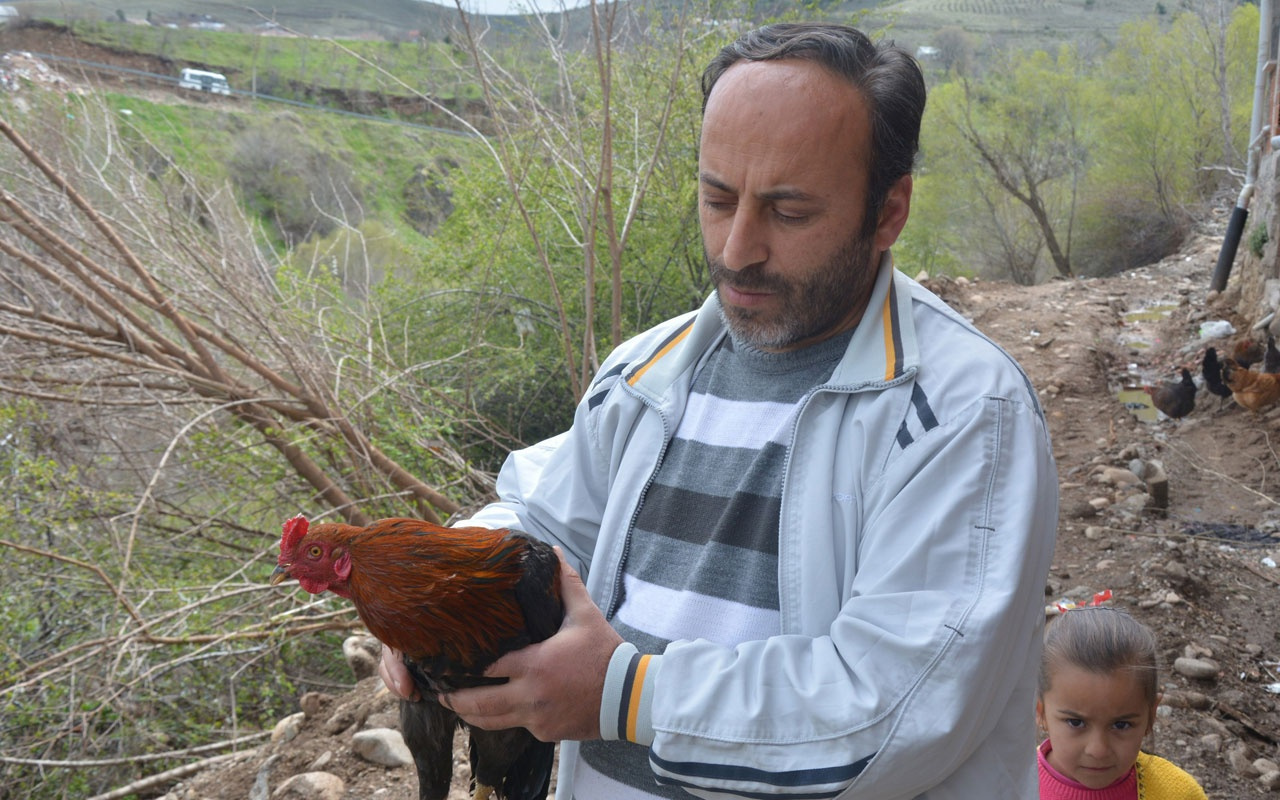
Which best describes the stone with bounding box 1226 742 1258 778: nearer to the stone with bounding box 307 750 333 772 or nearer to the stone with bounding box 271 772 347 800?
the stone with bounding box 271 772 347 800

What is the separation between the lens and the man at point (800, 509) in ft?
3.83

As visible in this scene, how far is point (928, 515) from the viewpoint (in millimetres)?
1208

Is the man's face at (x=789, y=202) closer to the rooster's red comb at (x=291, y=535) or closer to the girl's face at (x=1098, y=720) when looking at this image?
the rooster's red comb at (x=291, y=535)

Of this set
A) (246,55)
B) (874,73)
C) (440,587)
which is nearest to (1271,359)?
(874,73)

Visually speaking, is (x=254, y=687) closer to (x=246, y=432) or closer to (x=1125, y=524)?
(x=246, y=432)

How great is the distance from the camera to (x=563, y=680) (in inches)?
52.1

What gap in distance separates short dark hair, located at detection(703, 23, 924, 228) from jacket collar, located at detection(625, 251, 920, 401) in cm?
15

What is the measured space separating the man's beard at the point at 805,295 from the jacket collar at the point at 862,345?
4cm

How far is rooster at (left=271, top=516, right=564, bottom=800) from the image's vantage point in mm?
1738

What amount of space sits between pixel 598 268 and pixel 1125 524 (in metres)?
4.77

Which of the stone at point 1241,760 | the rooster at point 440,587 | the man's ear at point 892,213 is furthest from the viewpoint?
the stone at point 1241,760

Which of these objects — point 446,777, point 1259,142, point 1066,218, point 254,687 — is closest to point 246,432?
point 254,687

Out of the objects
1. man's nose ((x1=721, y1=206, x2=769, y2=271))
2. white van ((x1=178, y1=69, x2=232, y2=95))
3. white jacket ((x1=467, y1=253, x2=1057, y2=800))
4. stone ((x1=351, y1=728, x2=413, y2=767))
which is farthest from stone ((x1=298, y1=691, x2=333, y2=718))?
white van ((x1=178, y1=69, x2=232, y2=95))

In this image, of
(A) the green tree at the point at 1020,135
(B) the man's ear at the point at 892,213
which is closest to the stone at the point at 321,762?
(B) the man's ear at the point at 892,213
